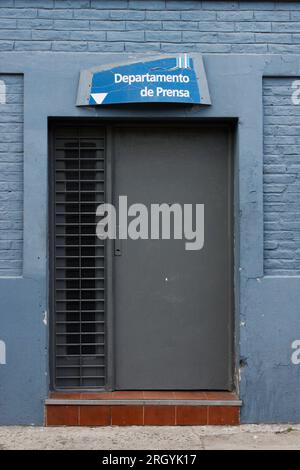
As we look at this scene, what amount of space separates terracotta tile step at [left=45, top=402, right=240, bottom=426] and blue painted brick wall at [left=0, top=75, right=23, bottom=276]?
→ 1.31m

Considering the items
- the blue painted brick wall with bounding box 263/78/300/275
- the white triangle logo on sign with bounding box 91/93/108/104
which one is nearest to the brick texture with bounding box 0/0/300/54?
the white triangle logo on sign with bounding box 91/93/108/104

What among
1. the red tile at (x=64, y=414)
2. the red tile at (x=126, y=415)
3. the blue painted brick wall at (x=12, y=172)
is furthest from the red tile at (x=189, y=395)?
the blue painted brick wall at (x=12, y=172)

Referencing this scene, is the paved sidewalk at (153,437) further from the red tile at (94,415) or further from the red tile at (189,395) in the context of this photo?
the red tile at (189,395)

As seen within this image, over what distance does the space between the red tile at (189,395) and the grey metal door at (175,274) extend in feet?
0.27

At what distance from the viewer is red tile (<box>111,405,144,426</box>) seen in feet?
23.3

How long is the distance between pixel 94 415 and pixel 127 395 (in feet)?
1.22

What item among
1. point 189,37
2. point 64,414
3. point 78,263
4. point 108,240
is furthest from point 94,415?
point 189,37

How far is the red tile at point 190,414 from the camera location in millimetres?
7117

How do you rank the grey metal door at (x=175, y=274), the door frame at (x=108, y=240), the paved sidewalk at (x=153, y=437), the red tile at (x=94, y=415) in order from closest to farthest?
the paved sidewalk at (x=153, y=437), the red tile at (x=94, y=415), the door frame at (x=108, y=240), the grey metal door at (x=175, y=274)

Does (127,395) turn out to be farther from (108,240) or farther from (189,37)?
(189,37)
